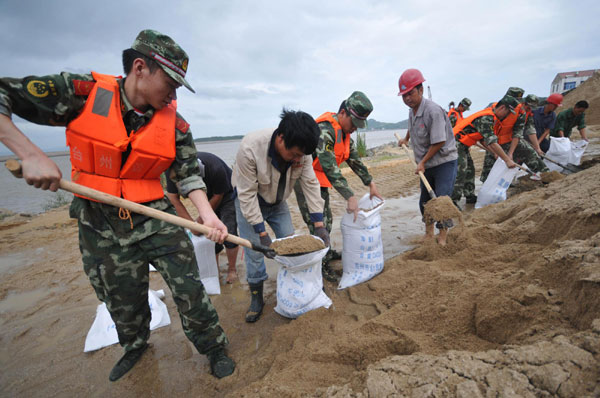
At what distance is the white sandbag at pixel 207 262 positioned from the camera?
2.67 metres

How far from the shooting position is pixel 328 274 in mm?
2854

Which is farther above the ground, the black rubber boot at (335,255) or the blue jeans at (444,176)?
the blue jeans at (444,176)

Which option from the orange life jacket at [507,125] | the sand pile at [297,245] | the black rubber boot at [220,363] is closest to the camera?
the black rubber boot at [220,363]

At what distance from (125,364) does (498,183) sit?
16.2 ft

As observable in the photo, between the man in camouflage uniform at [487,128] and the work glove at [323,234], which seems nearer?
the work glove at [323,234]

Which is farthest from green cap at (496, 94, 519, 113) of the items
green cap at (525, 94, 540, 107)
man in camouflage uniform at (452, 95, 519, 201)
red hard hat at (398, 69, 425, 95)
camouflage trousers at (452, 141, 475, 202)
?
red hard hat at (398, 69, 425, 95)

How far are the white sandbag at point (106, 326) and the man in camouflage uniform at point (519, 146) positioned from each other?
208 inches

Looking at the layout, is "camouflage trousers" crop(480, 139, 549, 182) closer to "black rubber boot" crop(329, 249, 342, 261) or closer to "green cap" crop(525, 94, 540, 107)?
"green cap" crop(525, 94, 540, 107)

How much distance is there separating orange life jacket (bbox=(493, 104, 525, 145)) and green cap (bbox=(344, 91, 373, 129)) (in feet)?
10.5

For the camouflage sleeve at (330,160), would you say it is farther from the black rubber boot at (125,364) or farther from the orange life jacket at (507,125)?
the orange life jacket at (507,125)

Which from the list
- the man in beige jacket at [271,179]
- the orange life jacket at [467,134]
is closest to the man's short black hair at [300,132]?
the man in beige jacket at [271,179]

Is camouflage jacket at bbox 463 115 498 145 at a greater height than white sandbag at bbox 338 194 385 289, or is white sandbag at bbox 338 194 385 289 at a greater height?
camouflage jacket at bbox 463 115 498 145

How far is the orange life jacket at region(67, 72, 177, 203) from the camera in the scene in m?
1.44

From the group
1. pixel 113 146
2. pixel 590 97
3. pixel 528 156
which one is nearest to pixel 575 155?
pixel 528 156
